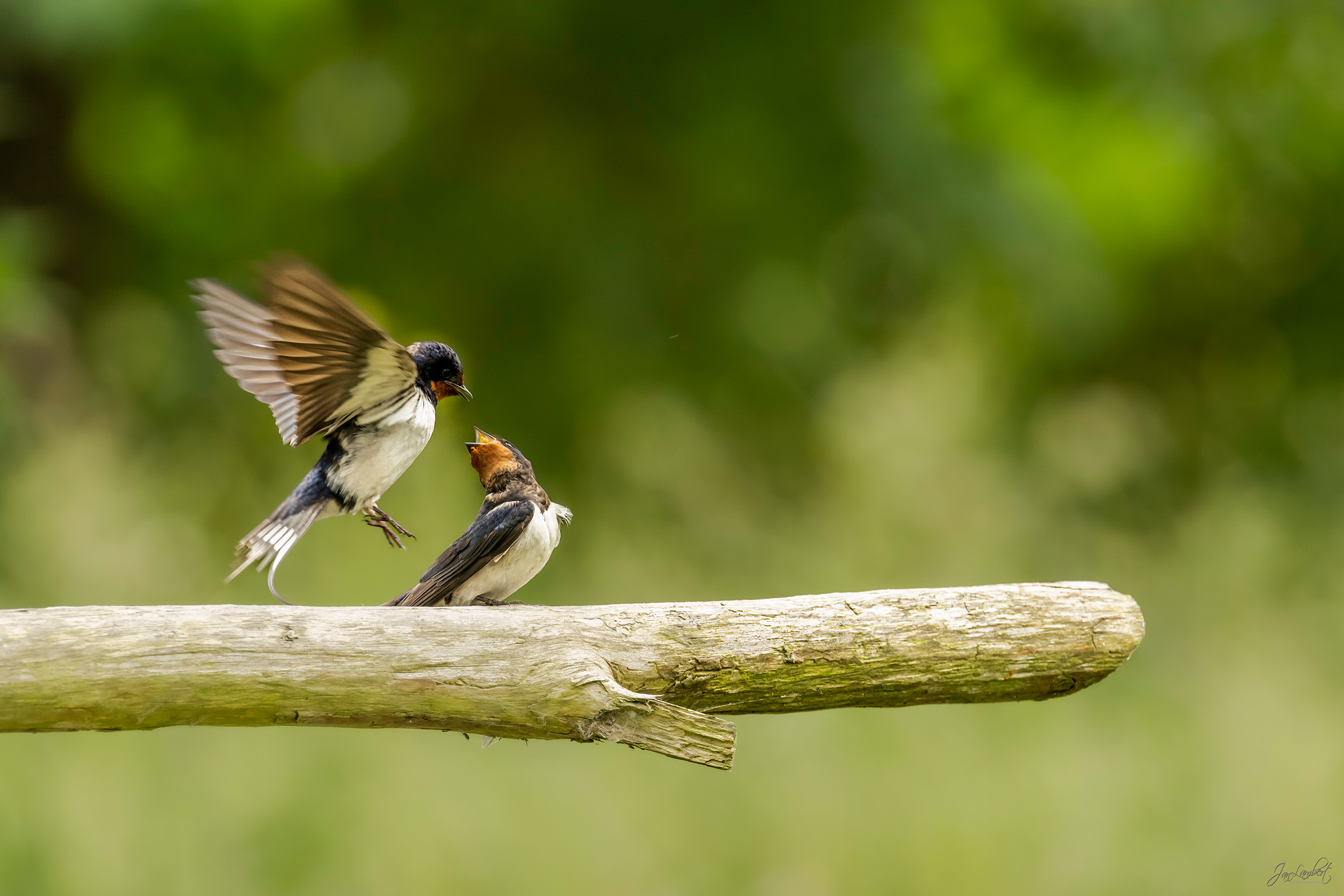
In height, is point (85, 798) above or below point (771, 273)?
below

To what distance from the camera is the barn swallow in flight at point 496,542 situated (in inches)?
76.0

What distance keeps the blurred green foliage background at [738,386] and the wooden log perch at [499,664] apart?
964mm

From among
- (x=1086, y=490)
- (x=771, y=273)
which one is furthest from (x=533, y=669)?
(x=771, y=273)

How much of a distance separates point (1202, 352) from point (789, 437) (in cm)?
442

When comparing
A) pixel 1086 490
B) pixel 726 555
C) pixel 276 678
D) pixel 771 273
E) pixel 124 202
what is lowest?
pixel 276 678

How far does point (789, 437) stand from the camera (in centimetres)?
681

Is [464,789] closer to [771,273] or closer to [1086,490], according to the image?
[1086,490]

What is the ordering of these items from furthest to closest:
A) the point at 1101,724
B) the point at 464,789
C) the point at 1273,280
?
the point at 1273,280
the point at 1101,724
the point at 464,789

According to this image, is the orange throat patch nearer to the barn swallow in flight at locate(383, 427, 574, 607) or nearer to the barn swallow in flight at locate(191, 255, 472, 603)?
the barn swallow in flight at locate(383, 427, 574, 607)

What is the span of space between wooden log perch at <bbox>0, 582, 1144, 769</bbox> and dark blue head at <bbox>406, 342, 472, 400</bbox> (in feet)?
1.33

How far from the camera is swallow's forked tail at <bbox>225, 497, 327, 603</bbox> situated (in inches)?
73.2

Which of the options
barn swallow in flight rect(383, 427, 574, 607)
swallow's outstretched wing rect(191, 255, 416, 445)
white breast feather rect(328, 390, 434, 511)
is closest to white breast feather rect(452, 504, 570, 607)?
barn swallow in flight rect(383, 427, 574, 607)

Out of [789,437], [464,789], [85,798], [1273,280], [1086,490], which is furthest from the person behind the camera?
[1273,280]

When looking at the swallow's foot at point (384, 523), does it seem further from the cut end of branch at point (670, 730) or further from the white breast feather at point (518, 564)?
the cut end of branch at point (670, 730)
